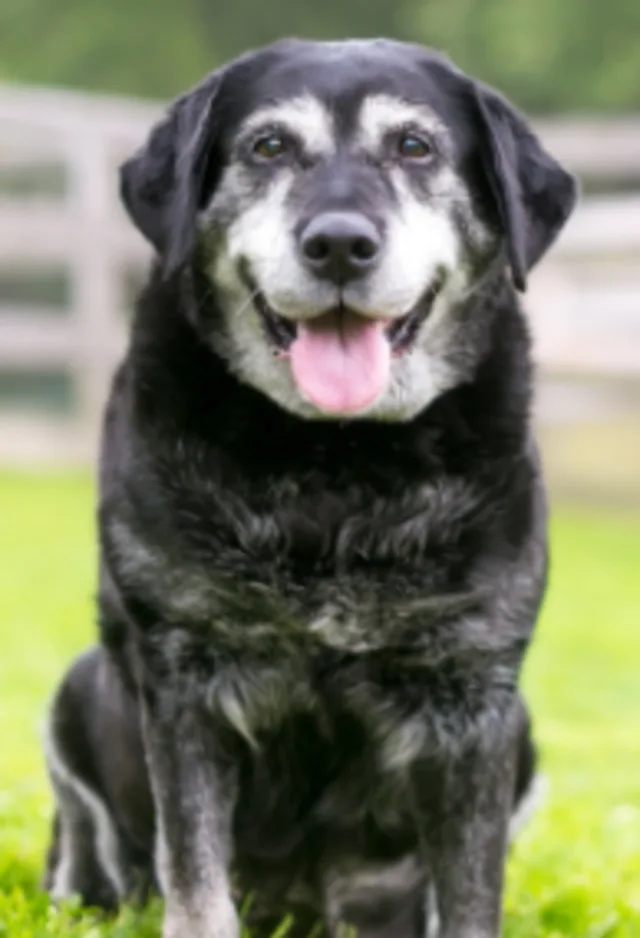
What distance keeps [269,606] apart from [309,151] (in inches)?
32.7

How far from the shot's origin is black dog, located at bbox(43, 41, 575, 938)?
3414mm

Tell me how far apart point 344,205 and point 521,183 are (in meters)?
0.42

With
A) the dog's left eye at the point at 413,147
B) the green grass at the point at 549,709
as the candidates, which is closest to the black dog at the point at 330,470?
the dog's left eye at the point at 413,147

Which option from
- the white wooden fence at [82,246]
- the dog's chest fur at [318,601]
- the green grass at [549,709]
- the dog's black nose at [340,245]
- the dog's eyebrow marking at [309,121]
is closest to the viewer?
the dog's black nose at [340,245]

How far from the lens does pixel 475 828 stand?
3.49 metres

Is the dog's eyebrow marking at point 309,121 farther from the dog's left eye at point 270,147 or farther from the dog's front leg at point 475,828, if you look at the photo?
the dog's front leg at point 475,828

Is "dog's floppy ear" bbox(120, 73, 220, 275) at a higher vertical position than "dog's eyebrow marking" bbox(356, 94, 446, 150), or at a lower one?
lower

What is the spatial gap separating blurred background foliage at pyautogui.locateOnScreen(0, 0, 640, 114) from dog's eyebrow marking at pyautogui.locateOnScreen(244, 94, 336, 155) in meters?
20.3

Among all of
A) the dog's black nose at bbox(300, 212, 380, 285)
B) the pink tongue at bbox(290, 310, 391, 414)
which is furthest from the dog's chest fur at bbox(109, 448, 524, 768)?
the dog's black nose at bbox(300, 212, 380, 285)

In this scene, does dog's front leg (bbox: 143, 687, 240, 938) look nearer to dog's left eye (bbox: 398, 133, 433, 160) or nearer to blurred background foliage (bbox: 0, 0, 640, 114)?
dog's left eye (bbox: 398, 133, 433, 160)

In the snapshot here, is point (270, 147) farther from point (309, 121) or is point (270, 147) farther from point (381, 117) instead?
point (381, 117)

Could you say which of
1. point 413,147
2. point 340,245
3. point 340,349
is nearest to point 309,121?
point 413,147

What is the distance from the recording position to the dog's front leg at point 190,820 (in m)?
3.39

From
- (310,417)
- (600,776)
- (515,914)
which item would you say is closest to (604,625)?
(600,776)
